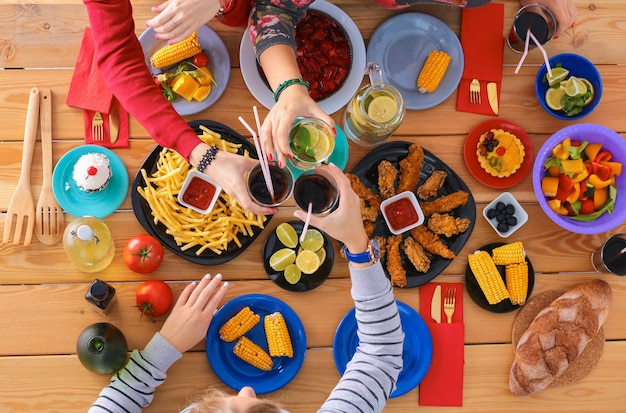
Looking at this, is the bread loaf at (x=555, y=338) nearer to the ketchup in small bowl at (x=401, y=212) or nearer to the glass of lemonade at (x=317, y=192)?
the ketchup in small bowl at (x=401, y=212)

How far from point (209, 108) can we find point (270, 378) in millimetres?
1061

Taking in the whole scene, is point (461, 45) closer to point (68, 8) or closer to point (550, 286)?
point (550, 286)

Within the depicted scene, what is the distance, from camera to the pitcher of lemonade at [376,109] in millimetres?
1898

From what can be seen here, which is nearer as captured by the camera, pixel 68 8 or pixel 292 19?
pixel 292 19

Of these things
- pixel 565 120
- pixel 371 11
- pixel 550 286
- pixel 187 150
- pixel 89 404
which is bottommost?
pixel 89 404

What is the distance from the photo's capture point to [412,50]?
2.14 m

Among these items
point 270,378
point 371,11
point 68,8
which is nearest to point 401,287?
point 270,378

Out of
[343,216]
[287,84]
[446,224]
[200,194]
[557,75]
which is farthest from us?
[557,75]

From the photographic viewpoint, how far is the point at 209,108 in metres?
2.08

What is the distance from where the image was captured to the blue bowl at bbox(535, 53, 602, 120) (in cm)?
210

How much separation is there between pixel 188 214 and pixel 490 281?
1167 mm

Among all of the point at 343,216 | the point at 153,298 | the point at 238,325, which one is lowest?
the point at 238,325

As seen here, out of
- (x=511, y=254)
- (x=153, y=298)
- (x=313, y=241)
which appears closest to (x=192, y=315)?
(x=153, y=298)

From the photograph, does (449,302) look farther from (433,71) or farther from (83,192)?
(83,192)
